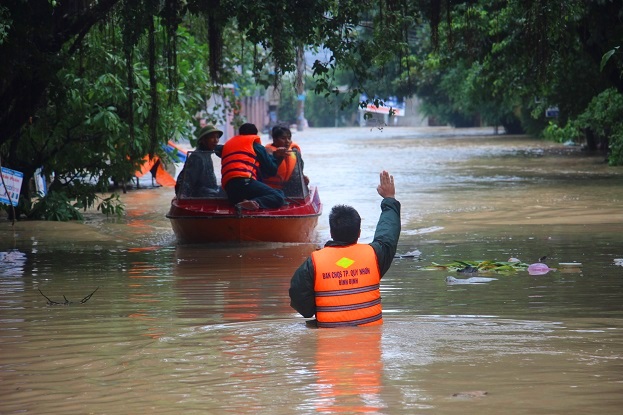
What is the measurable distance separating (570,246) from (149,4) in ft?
20.8

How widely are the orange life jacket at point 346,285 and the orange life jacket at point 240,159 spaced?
320 inches

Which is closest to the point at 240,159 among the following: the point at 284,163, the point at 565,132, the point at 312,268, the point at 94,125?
the point at 284,163

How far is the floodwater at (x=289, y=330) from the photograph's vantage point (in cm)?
629

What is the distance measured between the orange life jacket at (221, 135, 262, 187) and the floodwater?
1.03 metres

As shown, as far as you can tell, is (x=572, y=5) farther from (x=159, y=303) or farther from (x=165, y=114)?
(x=165, y=114)

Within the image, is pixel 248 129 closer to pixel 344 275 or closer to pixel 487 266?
pixel 487 266

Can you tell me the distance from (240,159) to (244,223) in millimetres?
925

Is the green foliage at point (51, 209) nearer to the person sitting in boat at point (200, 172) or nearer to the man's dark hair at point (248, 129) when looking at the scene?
the person sitting in boat at point (200, 172)

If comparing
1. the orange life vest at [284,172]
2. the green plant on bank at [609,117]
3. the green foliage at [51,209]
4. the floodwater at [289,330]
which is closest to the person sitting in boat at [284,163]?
the orange life vest at [284,172]

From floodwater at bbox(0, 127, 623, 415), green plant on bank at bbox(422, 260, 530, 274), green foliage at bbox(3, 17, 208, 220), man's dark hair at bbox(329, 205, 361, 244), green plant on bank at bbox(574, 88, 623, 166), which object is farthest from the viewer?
green plant on bank at bbox(574, 88, 623, 166)

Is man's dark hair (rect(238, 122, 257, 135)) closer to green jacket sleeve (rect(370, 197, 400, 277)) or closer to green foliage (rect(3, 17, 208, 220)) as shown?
green foliage (rect(3, 17, 208, 220))

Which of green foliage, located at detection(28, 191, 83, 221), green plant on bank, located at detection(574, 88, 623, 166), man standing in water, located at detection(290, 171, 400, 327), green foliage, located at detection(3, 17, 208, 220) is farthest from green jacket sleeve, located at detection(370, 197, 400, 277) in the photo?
green plant on bank, located at detection(574, 88, 623, 166)

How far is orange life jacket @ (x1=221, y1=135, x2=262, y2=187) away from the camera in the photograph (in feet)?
52.5

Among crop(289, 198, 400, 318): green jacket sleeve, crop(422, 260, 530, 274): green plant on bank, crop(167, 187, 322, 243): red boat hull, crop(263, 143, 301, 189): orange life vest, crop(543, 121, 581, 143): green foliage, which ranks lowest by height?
crop(422, 260, 530, 274): green plant on bank
